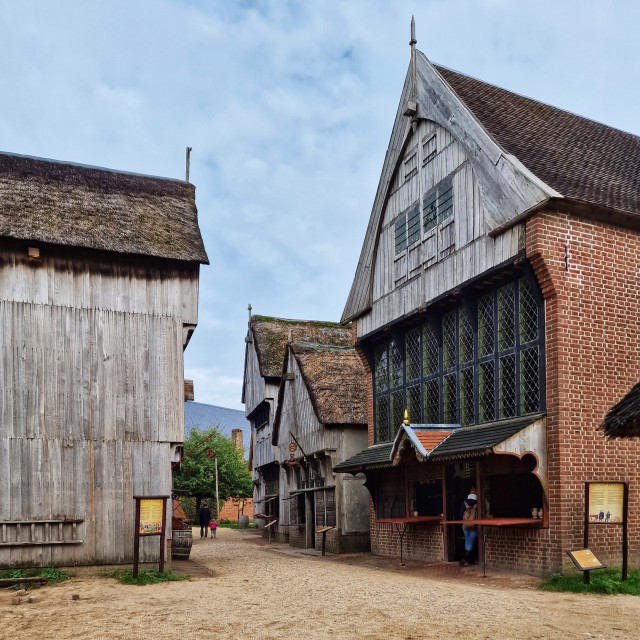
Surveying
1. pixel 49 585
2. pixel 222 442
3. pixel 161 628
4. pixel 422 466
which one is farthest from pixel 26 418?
pixel 222 442

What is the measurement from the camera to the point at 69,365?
18125mm

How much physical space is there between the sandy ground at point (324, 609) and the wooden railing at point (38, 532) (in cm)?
92

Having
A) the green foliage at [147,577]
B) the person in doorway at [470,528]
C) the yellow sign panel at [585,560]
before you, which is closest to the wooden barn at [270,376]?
the person in doorway at [470,528]

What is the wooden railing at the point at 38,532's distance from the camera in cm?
1703

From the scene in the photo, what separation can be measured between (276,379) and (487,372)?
22277 millimetres

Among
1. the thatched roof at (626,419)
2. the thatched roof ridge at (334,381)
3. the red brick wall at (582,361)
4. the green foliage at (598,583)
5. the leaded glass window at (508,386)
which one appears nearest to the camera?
the thatched roof at (626,419)

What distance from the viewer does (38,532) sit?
1723 cm

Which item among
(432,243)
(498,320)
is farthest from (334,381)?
(498,320)

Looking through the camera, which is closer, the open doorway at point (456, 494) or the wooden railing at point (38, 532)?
the wooden railing at point (38, 532)

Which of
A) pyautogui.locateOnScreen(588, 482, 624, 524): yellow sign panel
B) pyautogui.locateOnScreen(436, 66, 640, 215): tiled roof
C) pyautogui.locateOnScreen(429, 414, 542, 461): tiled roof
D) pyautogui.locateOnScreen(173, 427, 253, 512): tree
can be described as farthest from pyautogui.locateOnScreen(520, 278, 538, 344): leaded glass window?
pyautogui.locateOnScreen(173, 427, 253, 512): tree

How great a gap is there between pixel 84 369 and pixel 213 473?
38076 mm

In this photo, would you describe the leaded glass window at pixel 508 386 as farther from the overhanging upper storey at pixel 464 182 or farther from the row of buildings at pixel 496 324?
the overhanging upper storey at pixel 464 182

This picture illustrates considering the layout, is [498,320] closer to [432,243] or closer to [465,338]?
[465,338]

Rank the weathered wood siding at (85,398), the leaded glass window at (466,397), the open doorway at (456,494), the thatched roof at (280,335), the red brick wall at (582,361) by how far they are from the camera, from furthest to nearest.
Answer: the thatched roof at (280,335)
the open doorway at (456,494)
the leaded glass window at (466,397)
the weathered wood siding at (85,398)
the red brick wall at (582,361)
